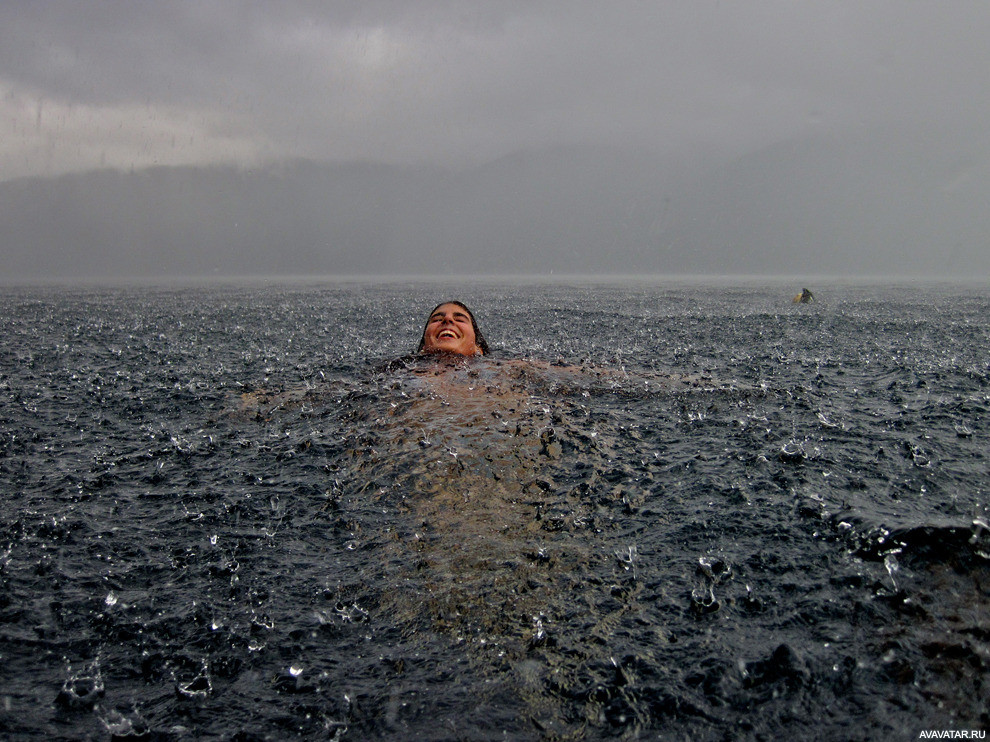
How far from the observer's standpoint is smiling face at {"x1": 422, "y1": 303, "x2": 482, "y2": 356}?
1123 centimetres

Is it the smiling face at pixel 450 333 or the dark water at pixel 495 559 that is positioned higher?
the smiling face at pixel 450 333

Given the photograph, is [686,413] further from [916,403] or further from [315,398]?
[315,398]

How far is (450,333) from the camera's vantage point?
36.9 feet

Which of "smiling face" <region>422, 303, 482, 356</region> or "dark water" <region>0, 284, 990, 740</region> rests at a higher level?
"smiling face" <region>422, 303, 482, 356</region>

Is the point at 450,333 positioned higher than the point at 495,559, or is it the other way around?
the point at 450,333

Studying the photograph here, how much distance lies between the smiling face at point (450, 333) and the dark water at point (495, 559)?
1142 mm

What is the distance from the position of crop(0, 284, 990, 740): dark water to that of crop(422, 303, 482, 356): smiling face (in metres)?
1.14

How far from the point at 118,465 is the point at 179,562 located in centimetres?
283

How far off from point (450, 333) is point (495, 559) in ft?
23.8

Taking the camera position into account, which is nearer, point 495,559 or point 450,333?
point 495,559

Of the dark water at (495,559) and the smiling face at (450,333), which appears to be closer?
the dark water at (495,559)

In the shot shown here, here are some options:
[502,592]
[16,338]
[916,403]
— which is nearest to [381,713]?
[502,592]

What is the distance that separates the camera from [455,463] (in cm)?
620

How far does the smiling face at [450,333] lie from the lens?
1123 centimetres
